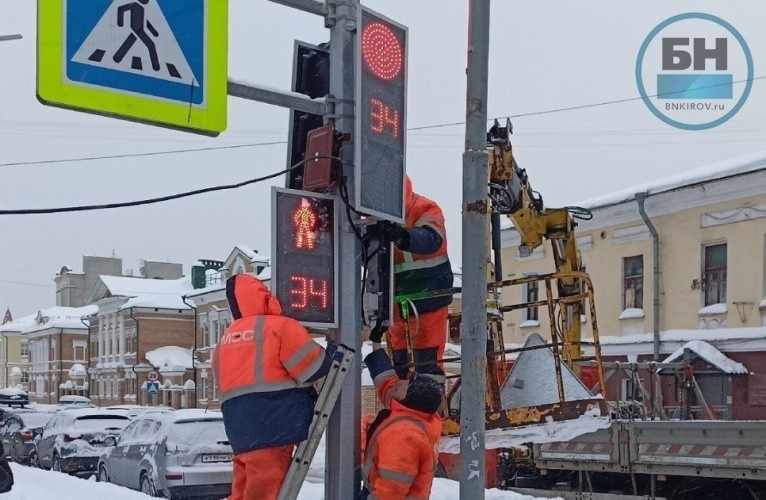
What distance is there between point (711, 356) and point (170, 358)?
42.4 meters

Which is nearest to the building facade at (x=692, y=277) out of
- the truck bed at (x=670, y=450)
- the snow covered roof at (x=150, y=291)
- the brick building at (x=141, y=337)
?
the truck bed at (x=670, y=450)

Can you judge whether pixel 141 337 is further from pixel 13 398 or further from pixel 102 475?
pixel 102 475

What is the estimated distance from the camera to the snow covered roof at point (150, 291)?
6328 cm

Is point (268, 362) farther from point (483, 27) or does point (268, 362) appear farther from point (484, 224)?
point (483, 27)

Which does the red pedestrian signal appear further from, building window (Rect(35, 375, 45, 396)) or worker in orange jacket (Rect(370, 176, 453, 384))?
building window (Rect(35, 375, 45, 396))

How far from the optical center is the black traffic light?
6.32 metres

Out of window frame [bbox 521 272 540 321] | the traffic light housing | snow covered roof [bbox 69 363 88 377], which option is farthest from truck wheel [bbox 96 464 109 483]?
snow covered roof [bbox 69 363 88 377]

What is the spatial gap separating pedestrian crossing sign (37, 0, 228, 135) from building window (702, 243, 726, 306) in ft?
69.0

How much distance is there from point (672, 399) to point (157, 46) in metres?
16.3

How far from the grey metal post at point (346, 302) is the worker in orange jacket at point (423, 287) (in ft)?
2.02

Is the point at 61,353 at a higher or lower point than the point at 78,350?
lower

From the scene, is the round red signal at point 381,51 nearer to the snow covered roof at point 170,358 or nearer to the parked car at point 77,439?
the parked car at point 77,439

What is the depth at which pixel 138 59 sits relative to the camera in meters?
5.24

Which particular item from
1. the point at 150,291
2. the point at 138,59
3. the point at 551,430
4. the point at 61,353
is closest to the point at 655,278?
the point at 551,430
